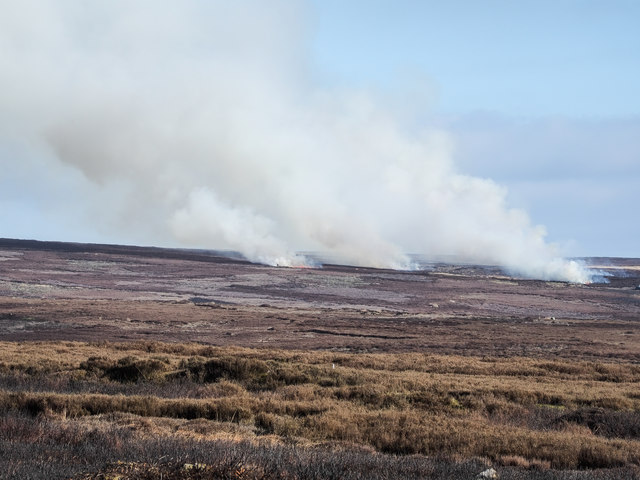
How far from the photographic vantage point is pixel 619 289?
93562 millimetres

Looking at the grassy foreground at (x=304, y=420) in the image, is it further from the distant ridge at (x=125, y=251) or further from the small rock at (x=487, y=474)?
the distant ridge at (x=125, y=251)

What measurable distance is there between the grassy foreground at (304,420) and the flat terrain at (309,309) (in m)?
12.7

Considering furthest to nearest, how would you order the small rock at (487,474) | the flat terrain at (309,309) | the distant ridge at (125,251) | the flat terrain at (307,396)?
the distant ridge at (125,251) < the flat terrain at (309,309) < the flat terrain at (307,396) < the small rock at (487,474)

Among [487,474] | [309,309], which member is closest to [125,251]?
[309,309]

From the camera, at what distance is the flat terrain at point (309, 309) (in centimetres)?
3828

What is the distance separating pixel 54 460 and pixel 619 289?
97.8 m

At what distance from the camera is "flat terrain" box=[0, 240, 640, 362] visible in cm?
3828

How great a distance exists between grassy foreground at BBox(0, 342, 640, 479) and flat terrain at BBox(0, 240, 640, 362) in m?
12.7

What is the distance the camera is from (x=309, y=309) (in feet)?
192

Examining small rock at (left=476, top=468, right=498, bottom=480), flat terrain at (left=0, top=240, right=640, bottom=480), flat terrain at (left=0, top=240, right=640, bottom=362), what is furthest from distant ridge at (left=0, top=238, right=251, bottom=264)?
small rock at (left=476, top=468, right=498, bottom=480)

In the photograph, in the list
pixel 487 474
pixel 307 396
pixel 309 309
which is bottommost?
pixel 309 309

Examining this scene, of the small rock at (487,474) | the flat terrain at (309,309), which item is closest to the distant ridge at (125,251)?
the flat terrain at (309,309)

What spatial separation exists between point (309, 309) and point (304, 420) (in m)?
45.5

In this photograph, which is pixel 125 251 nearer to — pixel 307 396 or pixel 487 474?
pixel 307 396
